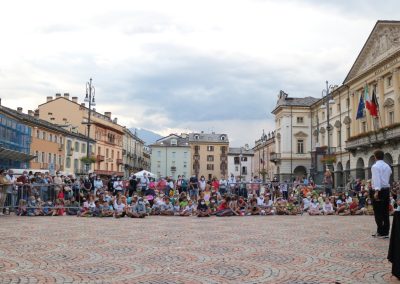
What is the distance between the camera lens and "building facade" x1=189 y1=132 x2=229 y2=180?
4926 inches

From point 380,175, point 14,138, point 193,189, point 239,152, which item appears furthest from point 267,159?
point 380,175

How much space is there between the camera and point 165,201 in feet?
72.9

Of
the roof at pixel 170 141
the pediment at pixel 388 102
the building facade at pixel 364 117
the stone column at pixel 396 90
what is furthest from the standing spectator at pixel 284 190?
the roof at pixel 170 141

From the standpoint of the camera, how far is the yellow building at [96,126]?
7594 centimetres

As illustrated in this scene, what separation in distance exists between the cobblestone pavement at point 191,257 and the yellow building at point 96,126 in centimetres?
5669

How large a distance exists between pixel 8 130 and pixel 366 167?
38767 mm

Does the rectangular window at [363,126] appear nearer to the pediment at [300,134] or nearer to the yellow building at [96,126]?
the pediment at [300,134]

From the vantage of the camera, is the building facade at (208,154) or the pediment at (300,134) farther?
the building facade at (208,154)

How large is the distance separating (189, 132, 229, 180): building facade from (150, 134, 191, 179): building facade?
231cm

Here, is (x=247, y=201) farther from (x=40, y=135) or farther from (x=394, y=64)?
(x=40, y=135)

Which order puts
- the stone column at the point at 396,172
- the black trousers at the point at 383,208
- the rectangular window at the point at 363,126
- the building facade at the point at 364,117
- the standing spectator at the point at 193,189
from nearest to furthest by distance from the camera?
the black trousers at the point at 383,208, the standing spectator at the point at 193,189, the stone column at the point at 396,172, the building facade at the point at 364,117, the rectangular window at the point at 363,126

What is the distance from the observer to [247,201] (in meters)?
22.7

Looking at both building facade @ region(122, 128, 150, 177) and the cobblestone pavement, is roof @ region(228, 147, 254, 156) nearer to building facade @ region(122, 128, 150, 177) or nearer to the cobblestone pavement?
building facade @ region(122, 128, 150, 177)

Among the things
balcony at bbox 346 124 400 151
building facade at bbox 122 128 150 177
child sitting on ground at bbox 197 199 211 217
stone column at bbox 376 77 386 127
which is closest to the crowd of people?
child sitting on ground at bbox 197 199 211 217
